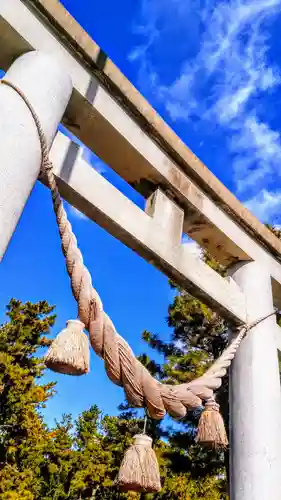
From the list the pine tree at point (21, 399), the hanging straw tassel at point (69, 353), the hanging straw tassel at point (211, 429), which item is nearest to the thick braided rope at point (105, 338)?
the hanging straw tassel at point (69, 353)

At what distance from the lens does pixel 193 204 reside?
6.58 ft

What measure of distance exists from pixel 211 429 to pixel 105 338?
678mm

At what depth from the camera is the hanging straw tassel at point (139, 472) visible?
A: 1.21 metres

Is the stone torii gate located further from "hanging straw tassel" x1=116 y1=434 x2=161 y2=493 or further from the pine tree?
the pine tree

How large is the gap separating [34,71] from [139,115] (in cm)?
56

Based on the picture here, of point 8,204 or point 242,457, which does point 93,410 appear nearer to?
point 242,457

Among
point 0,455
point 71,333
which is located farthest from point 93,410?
point 71,333

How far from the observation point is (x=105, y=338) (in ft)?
3.90

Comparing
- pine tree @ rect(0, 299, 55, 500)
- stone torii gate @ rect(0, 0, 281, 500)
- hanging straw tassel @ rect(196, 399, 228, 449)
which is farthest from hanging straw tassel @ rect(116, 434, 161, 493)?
pine tree @ rect(0, 299, 55, 500)

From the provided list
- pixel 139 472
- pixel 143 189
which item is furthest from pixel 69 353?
pixel 143 189

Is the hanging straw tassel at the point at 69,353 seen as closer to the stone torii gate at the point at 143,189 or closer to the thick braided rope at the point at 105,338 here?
the thick braided rope at the point at 105,338

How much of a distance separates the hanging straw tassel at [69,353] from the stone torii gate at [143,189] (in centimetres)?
28

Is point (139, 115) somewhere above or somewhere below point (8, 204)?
above

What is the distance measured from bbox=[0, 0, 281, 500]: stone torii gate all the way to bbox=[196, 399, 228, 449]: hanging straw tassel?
0.24 m
